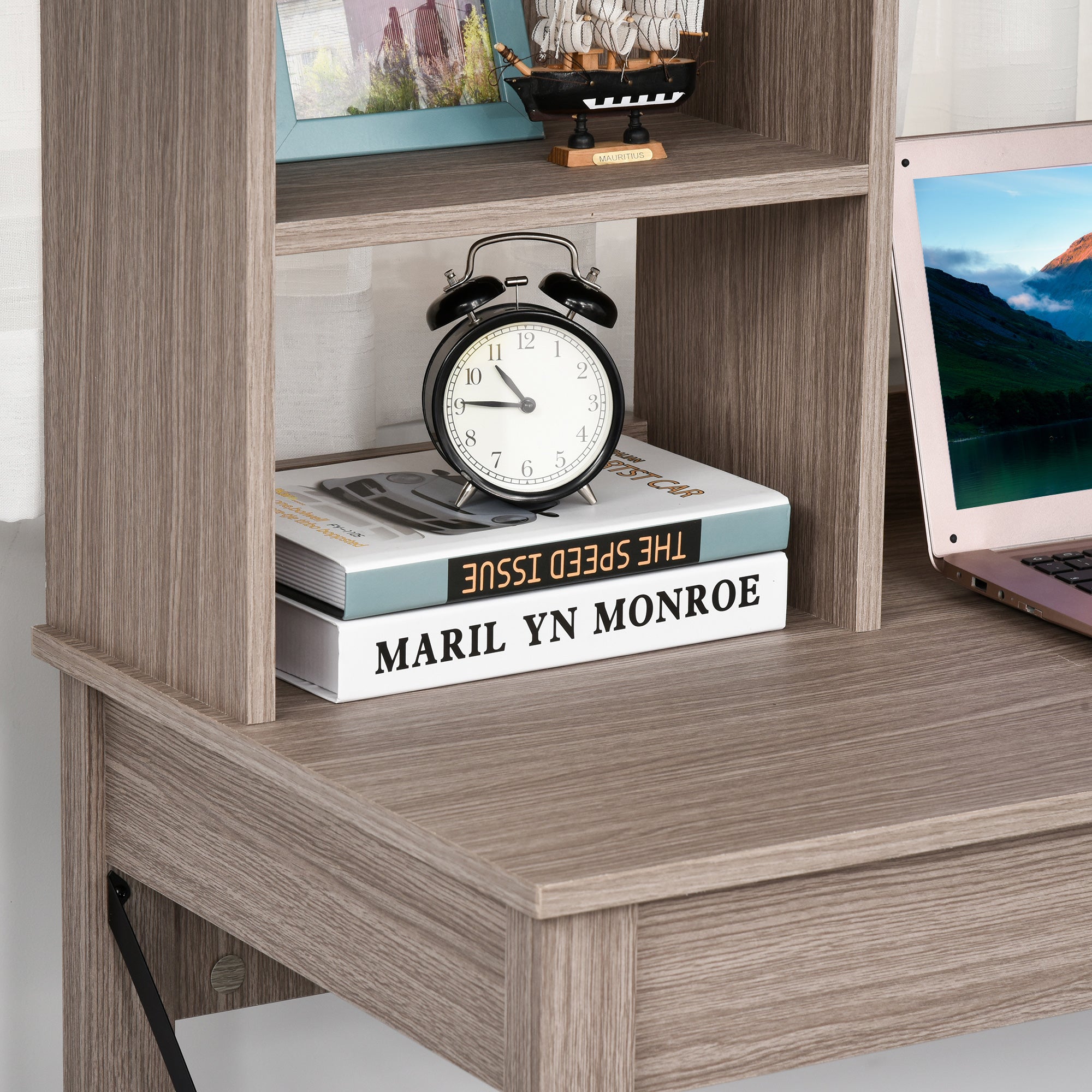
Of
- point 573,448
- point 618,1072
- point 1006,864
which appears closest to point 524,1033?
point 618,1072

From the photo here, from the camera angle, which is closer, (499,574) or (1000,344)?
(499,574)

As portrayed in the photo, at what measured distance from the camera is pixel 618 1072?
3.03 ft

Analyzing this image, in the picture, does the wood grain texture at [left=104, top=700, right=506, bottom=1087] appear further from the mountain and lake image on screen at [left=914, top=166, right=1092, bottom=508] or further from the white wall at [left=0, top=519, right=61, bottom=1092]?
the mountain and lake image on screen at [left=914, top=166, right=1092, bottom=508]

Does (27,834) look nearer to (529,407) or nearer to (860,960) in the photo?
(529,407)

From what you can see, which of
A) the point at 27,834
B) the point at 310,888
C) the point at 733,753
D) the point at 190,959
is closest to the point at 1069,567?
the point at 733,753

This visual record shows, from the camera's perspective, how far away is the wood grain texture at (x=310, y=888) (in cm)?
95

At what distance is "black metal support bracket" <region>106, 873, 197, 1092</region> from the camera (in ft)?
4.15

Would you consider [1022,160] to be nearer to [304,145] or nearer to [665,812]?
[304,145]

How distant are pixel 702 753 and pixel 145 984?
48cm

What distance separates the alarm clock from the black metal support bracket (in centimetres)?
38

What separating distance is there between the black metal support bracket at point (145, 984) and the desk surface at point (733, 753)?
10.4 inches

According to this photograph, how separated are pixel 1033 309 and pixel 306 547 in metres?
0.62

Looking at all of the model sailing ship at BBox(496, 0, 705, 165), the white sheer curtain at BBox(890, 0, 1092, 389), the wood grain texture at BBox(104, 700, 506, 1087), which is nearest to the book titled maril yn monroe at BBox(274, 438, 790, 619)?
the wood grain texture at BBox(104, 700, 506, 1087)

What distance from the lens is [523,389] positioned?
121 cm
